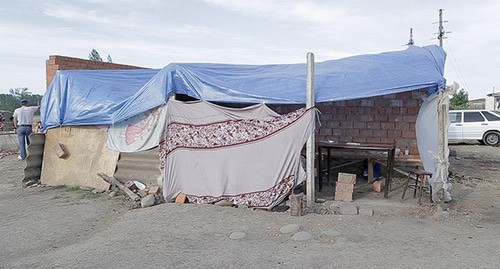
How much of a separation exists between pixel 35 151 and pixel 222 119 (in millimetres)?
4706

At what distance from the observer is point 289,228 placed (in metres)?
5.45

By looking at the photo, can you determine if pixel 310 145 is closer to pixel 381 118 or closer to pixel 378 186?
pixel 378 186

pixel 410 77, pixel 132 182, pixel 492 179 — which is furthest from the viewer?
pixel 492 179

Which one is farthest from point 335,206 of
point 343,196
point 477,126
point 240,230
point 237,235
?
point 477,126

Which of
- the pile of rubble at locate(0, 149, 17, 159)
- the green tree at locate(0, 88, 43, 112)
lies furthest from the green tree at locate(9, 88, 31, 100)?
the pile of rubble at locate(0, 149, 17, 159)

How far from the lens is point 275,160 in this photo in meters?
6.52

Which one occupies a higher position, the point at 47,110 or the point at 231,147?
the point at 47,110

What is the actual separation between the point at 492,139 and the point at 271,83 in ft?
45.4

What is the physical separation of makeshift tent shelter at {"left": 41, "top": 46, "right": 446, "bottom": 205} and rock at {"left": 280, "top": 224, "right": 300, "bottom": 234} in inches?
76.9

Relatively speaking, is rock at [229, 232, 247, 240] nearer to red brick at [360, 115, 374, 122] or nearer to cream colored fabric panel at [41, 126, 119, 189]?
cream colored fabric panel at [41, 126, 119, 189]

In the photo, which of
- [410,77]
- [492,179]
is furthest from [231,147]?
[492,179]

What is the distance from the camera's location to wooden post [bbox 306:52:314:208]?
6203 millimetres

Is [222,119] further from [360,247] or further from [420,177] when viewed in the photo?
[420,177]

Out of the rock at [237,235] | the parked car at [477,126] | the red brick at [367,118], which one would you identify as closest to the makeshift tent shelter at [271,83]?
the red brick at [367,118]
